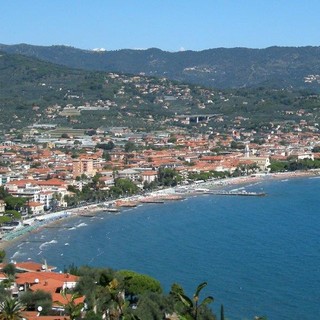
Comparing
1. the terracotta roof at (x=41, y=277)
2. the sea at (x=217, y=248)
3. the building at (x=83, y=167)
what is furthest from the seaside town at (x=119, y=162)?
the terracotta roof at (x=41, y=277)

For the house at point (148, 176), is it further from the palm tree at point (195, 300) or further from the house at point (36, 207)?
the palm tree at point (195, 300)

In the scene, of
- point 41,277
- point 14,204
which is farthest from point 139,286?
point 14,204

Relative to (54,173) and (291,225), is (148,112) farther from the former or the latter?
(291,225)

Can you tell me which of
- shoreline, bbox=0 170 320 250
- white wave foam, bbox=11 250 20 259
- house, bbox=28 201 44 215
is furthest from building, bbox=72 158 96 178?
white wave foam, bbox=11 250 20 259

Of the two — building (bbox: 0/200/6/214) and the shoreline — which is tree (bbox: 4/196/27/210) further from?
the shoreline

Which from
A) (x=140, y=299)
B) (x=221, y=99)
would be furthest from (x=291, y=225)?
(x=221, y=99)

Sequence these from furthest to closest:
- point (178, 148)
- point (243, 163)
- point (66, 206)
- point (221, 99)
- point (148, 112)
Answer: point (221, 99)
point (148, 112)
point (178, 148)
point (243, 163)
point (66, 206)

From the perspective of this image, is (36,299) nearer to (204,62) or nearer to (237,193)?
(237,193)
